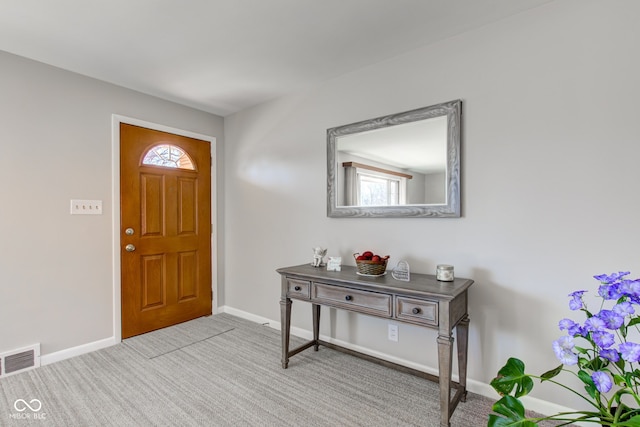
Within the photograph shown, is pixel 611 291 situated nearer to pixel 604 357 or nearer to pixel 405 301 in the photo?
pixel 604 357

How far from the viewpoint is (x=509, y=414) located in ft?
3.51

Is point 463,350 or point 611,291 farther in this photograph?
point 463,350

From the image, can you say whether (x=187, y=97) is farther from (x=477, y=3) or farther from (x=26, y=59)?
(x=477, y=3)

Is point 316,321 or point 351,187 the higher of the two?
point 351,187

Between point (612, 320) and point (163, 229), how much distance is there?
11.1 feet

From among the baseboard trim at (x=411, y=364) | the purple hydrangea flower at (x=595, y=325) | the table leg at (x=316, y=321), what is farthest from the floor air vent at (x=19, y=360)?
the purple hydrangea flower at (x=595, y=325)

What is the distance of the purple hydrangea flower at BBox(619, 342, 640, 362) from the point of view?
974 millimetres

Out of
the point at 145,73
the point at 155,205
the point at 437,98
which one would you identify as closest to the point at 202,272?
the point at 155,205

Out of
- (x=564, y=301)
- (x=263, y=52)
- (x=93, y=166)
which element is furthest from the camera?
(x=93, y=166)

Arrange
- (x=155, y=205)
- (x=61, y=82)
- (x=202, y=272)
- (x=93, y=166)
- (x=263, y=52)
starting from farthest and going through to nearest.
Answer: (x=202, y=272)
(x=155, y=205)
(x=93, y=166)
(x=61, y=82)
(x=263, y=52)

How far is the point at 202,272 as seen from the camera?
3.61 m

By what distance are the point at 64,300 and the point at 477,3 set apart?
367 centimetres

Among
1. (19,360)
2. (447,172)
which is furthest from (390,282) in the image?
(19,360)

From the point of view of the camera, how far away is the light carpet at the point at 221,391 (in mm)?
1838
